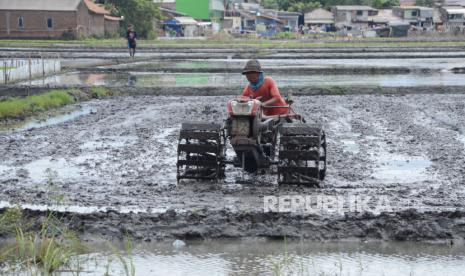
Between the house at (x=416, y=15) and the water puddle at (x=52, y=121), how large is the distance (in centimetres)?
7965

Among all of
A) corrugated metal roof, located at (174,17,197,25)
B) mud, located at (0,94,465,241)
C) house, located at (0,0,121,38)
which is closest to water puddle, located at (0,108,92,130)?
mud, located at (0,94,465,241)

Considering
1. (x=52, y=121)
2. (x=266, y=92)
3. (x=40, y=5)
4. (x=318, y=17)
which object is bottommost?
(x=52, y=121)

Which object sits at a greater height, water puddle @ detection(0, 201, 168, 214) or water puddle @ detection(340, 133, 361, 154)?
water puddle @ detection(0, 201, 168, 214)

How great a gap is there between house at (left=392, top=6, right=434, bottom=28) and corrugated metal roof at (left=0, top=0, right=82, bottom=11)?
4234 cm

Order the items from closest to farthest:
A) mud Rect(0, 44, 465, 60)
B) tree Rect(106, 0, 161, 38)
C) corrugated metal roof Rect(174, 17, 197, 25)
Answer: mud Rect(0, 44, 465, 60) < tree Rect(106, 0, 161, 38) < corrugated metal roof Rect(174, 17, 197, 25)

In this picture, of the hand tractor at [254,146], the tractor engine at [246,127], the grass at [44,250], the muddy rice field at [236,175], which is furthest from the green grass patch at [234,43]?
the grass at [44,250]

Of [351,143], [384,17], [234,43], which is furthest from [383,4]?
[351,143]

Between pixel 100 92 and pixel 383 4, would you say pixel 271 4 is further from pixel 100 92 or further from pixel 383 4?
pixel 100 92

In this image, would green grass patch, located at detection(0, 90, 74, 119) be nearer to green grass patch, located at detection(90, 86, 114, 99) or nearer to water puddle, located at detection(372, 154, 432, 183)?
green grass patch, located at detection(90, 86, 114, 99)

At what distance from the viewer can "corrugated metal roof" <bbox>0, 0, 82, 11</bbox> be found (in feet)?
229

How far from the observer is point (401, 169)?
12.5m

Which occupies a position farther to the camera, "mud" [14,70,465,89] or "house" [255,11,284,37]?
"house" [255,11,284,37]

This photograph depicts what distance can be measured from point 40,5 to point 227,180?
6231 centimetres

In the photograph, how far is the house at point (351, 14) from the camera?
98062 millimetres
